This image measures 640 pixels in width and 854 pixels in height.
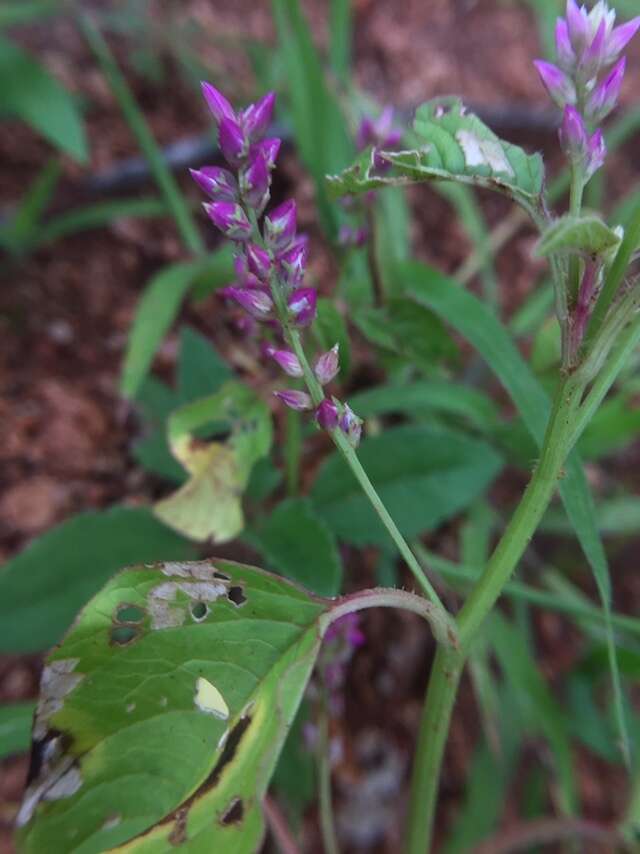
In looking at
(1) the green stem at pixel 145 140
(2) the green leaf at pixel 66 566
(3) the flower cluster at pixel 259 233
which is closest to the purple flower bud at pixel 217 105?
(3) the flower cluster at pixel 259 233

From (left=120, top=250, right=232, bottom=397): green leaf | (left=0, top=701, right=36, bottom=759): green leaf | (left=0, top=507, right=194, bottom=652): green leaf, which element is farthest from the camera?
(left=120, top=250, right=232, bottom=397): green leaf

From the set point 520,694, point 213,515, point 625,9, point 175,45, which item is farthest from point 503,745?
point 625,9

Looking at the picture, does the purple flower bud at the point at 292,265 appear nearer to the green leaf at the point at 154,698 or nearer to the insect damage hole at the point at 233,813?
the green leaf at the point at 154,698

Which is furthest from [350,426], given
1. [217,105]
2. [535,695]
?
[535,695]

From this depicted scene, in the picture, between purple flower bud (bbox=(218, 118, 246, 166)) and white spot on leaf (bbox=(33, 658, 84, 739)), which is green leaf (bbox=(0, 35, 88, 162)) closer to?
purple flower bud (bbox=(218, 118, 246, 166))

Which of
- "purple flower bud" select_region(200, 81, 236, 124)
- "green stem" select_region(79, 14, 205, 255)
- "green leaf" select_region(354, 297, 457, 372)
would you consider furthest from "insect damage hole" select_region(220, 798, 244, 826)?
"green stem" select_region(79, 14, 205, 255)

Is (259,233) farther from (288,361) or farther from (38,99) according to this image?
(38,99)

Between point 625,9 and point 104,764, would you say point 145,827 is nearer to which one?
point 104,764
